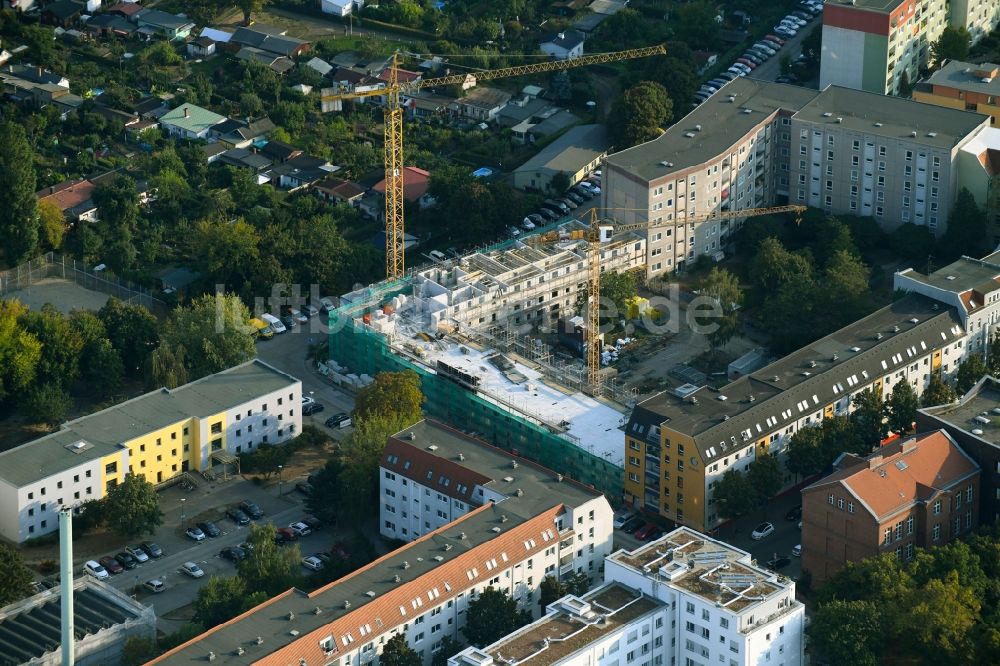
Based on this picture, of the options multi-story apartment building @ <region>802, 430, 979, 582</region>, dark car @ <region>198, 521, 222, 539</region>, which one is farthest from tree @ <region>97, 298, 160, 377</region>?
multi-story apartment building @ <region>802, 430, 979, 582</region>

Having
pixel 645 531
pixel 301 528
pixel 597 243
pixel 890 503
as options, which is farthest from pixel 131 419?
pixel 890 503

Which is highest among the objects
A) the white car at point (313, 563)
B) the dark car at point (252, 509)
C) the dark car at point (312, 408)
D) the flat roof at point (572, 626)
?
the flat roof at point (572, 626)

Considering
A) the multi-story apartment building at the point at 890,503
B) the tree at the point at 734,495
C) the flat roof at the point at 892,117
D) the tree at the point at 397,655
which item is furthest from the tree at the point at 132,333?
the flat roof at the point at 892,117

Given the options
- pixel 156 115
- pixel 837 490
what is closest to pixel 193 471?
pixel 837 490

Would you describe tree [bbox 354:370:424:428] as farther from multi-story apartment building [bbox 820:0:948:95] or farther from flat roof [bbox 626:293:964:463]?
multi-story apartment building [bbox 820:0:948:95]

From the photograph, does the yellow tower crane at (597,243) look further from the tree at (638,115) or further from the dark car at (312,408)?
the dark car at (312,408)

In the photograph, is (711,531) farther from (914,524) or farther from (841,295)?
(841,295)

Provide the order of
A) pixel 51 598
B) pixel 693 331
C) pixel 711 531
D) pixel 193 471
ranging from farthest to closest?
1. pixel 693 331
2. pixel 193 471
3. pixel 711 531
4. pixel 51 598
